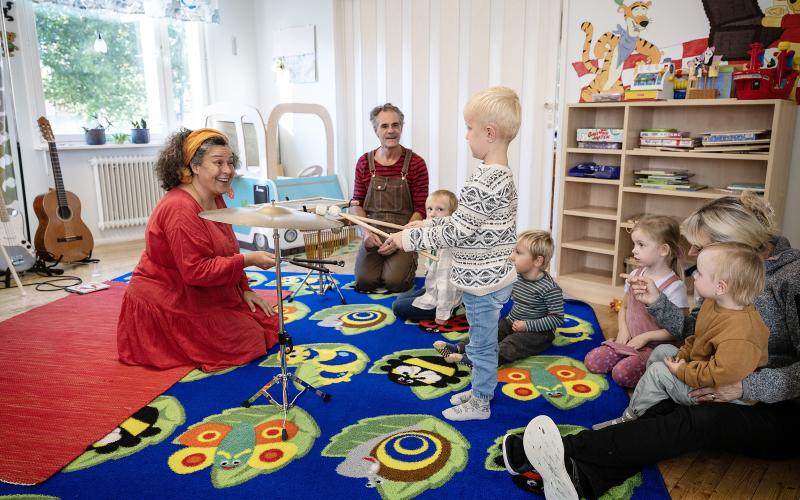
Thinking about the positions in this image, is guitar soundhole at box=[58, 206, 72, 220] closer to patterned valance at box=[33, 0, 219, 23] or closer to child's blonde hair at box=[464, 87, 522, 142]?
patterned valance at box=[33, 0, 219, 23]

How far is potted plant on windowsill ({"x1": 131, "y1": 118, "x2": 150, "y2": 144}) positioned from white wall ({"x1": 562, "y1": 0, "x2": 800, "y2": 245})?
139 inches

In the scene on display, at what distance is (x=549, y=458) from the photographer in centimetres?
157

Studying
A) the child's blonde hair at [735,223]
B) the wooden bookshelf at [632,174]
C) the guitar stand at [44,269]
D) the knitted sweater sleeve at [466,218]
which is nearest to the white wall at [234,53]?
the guitar stand at [44,269]

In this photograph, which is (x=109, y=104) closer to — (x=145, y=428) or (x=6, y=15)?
(x=6, y=15)

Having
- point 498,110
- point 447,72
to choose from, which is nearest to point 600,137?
point 447,72

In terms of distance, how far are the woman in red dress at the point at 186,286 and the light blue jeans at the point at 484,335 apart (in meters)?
1.01

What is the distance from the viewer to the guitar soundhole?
14.0 ft

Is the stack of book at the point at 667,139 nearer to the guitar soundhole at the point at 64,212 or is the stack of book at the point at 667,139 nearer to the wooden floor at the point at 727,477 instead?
the wooden floor at the point at 727,477

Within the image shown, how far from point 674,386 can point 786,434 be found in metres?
0.31

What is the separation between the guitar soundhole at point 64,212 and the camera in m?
4.28

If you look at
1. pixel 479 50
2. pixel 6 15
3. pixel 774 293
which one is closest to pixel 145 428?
pixel 774 293

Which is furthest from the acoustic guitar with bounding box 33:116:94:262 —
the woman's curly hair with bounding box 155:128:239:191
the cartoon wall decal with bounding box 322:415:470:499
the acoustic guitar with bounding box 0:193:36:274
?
the cartoon wall decal with bounding box 322:415:470:499

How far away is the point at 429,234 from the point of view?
1930 millimetres

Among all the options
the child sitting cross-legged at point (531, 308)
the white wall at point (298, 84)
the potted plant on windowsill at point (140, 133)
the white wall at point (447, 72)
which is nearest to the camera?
the child sitting cross-legged at point (531, 308)
